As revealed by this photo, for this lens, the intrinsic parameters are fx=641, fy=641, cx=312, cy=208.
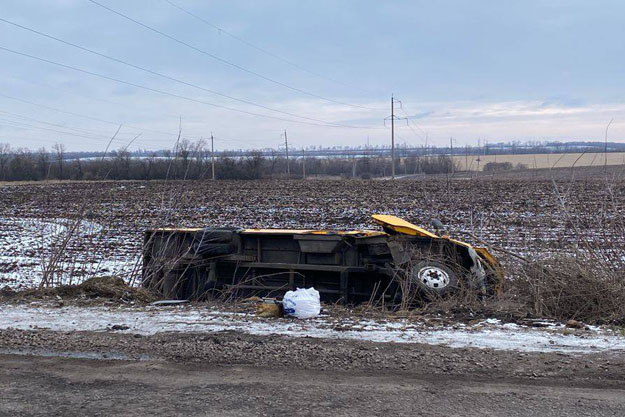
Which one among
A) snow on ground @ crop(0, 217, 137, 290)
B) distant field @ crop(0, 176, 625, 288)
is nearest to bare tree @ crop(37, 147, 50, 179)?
distant field @ crop(0, 176, 625, 288)

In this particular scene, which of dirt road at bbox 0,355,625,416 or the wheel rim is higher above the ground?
the wheel rim

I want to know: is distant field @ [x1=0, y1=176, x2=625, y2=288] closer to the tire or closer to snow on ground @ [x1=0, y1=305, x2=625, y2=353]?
the tire

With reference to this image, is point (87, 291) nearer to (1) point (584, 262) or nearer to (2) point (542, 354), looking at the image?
(2) point (542, 354)

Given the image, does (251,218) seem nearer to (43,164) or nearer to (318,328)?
(318,328)

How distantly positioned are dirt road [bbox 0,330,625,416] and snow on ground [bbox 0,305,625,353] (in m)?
0.29

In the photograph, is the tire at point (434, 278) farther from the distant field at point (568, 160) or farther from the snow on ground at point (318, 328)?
the distant field at point (568, 160)

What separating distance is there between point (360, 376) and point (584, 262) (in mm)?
4598

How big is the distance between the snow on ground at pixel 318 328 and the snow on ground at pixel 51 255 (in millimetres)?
2885

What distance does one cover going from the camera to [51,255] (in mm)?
10727

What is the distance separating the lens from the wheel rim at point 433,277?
8711 millimetres

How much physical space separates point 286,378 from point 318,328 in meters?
1.73

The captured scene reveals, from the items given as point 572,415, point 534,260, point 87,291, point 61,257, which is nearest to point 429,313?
point 534,260

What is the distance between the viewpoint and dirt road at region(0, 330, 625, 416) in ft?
15.0

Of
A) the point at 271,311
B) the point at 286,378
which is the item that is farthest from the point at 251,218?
the point at 286,378
